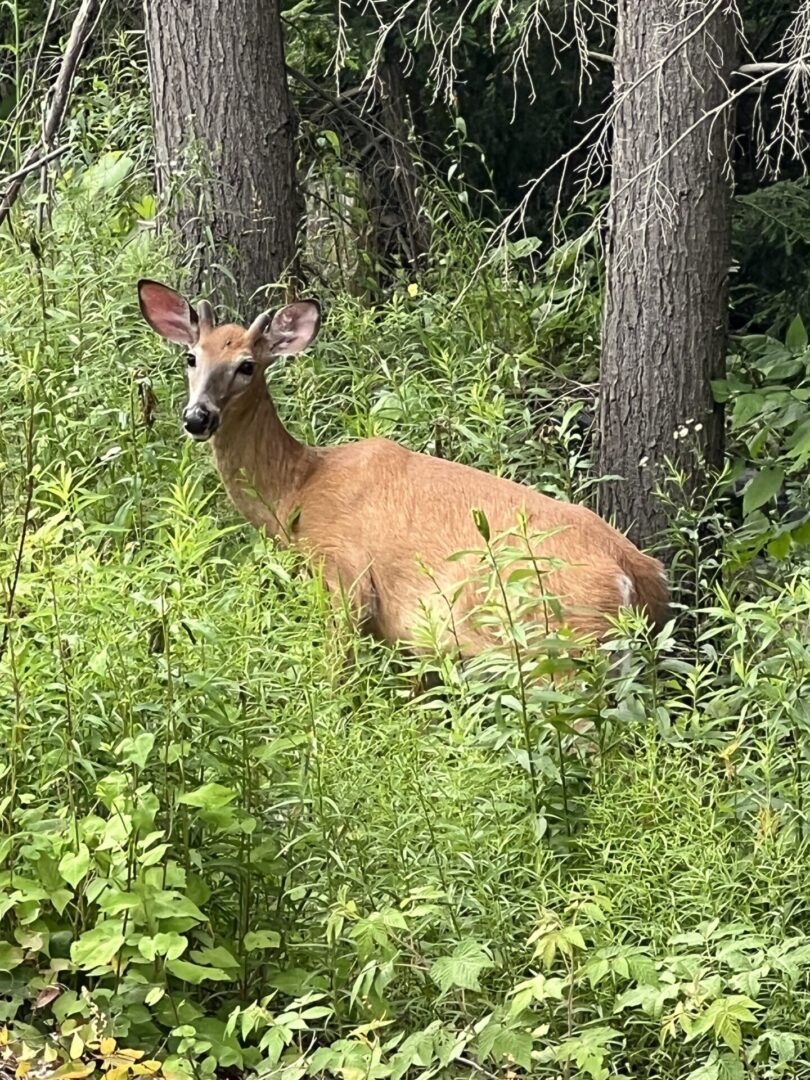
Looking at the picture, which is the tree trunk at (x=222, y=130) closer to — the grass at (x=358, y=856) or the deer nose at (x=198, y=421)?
the deer nose at (x=198, y=421)

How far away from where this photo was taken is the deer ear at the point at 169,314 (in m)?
6.18

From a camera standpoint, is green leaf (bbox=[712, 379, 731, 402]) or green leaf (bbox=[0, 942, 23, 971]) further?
green leaf (bbox=[712, 379, 731, 402])

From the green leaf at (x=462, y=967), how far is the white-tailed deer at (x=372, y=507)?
162 cm

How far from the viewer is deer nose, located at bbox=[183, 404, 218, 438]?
229 inches

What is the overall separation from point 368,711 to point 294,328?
1992 millimetres

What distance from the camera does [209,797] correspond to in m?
3.65

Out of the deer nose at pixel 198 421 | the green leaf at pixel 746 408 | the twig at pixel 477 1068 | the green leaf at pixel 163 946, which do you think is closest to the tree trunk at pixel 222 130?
the deer nose at pixel 198 421

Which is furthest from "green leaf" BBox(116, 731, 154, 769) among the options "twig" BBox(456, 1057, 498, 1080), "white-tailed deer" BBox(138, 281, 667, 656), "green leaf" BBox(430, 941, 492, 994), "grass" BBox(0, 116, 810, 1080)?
"white-tailed deer" BBox(138, 281, 667, 656)

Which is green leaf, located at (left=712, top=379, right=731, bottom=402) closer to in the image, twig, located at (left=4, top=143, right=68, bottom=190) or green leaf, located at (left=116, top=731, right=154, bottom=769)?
twig, located at (left=4, top=143, right=68, bottom=190)

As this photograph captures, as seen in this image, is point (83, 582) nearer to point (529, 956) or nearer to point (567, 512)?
point (529, 956)

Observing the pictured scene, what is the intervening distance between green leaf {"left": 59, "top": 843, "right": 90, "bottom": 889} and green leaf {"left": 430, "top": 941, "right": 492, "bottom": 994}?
0.78m

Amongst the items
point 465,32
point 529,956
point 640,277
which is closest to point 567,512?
point 640,277

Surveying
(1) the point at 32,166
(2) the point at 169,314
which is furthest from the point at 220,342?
(1) the point at 32,166

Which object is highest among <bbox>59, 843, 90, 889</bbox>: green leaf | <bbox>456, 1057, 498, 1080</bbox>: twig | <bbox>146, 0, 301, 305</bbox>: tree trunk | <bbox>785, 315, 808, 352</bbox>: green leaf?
<bbox>146, 0, 301, 305</bbox>: tree trunk
